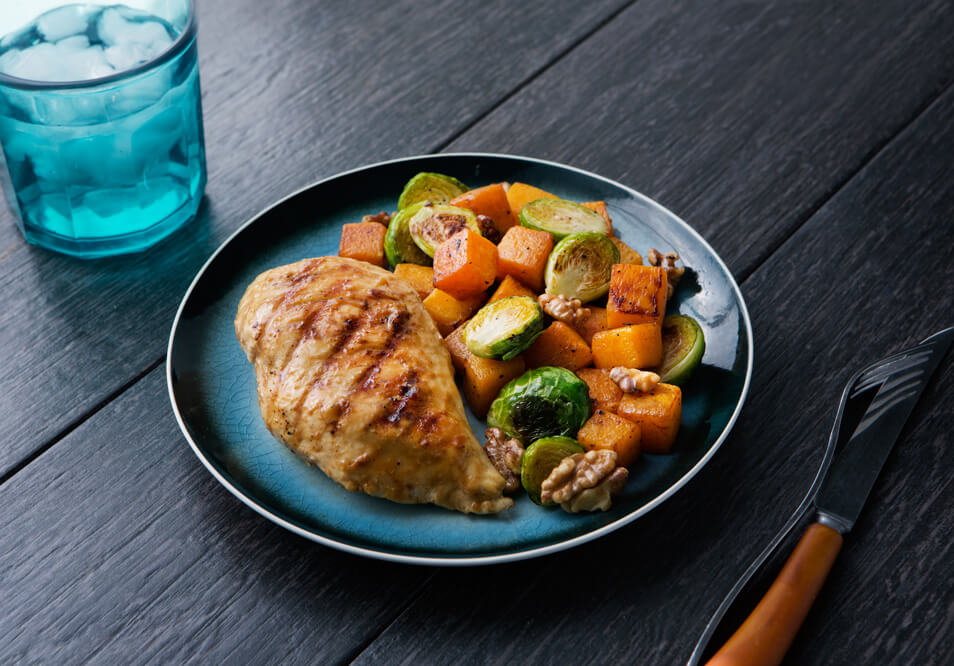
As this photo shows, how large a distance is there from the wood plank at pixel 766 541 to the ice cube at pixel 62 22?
195 cm

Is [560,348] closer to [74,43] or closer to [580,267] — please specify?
[580,267]

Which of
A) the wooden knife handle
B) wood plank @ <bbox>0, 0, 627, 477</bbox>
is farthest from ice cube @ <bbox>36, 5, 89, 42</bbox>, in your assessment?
the wooden knife handle

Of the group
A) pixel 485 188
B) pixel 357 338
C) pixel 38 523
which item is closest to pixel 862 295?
pixel 485 188

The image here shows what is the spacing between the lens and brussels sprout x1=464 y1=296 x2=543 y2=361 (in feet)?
7.42

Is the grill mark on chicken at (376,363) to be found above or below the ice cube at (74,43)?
below

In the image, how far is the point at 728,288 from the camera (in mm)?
2512

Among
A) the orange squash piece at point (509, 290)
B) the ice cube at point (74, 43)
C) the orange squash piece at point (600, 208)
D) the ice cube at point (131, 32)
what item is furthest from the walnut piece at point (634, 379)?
the ice cube at point (74, 43)

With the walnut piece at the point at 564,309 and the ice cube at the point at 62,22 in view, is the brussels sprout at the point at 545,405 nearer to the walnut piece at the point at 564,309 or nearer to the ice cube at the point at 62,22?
the walnut piece at the point at 564,309

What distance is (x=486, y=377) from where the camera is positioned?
2.32 m

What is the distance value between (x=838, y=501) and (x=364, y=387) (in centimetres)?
116

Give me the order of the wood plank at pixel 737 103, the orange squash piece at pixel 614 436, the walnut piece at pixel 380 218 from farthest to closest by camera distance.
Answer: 1. the wood plank at pixel 737 103
2. the walnut piece at pixel 380 218
3. the orange squash piece at pixel 614 436

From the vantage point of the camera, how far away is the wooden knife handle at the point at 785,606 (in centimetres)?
187

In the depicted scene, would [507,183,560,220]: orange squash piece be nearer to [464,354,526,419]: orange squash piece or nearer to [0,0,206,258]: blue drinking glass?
[464,354,526,419]: orange squash piece

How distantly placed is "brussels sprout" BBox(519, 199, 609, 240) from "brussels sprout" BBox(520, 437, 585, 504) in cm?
70
